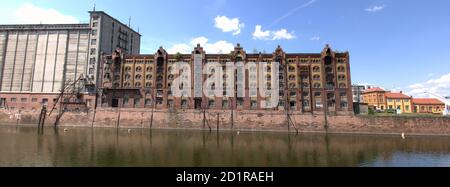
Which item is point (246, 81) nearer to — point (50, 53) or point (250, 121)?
point (250, 121)

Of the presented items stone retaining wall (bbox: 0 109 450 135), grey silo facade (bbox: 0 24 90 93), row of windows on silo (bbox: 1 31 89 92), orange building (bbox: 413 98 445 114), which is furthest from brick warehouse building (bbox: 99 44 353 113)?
orange building (bbox: 413 98 445 114)

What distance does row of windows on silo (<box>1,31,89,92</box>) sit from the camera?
3093 inches

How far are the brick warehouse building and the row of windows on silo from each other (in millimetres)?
15146

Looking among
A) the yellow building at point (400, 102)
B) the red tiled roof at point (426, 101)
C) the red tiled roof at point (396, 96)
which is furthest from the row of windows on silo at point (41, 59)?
the red tiled roof at point (426, 101)

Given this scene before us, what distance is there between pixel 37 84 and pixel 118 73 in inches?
1081

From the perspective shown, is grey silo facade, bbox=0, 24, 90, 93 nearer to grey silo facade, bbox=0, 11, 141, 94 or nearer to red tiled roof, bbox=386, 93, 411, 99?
grey silo facade, bbox=0, 11, 141, 94

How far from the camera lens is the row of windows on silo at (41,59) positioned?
78.6m

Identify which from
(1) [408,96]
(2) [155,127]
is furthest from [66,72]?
(1) [408,96]

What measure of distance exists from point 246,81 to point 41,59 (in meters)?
63.7

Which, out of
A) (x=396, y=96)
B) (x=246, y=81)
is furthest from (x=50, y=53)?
(x=396, y=96)

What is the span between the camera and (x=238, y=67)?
229ft

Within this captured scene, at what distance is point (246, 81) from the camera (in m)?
69.3

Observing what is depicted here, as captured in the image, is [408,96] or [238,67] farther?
[408,96]
